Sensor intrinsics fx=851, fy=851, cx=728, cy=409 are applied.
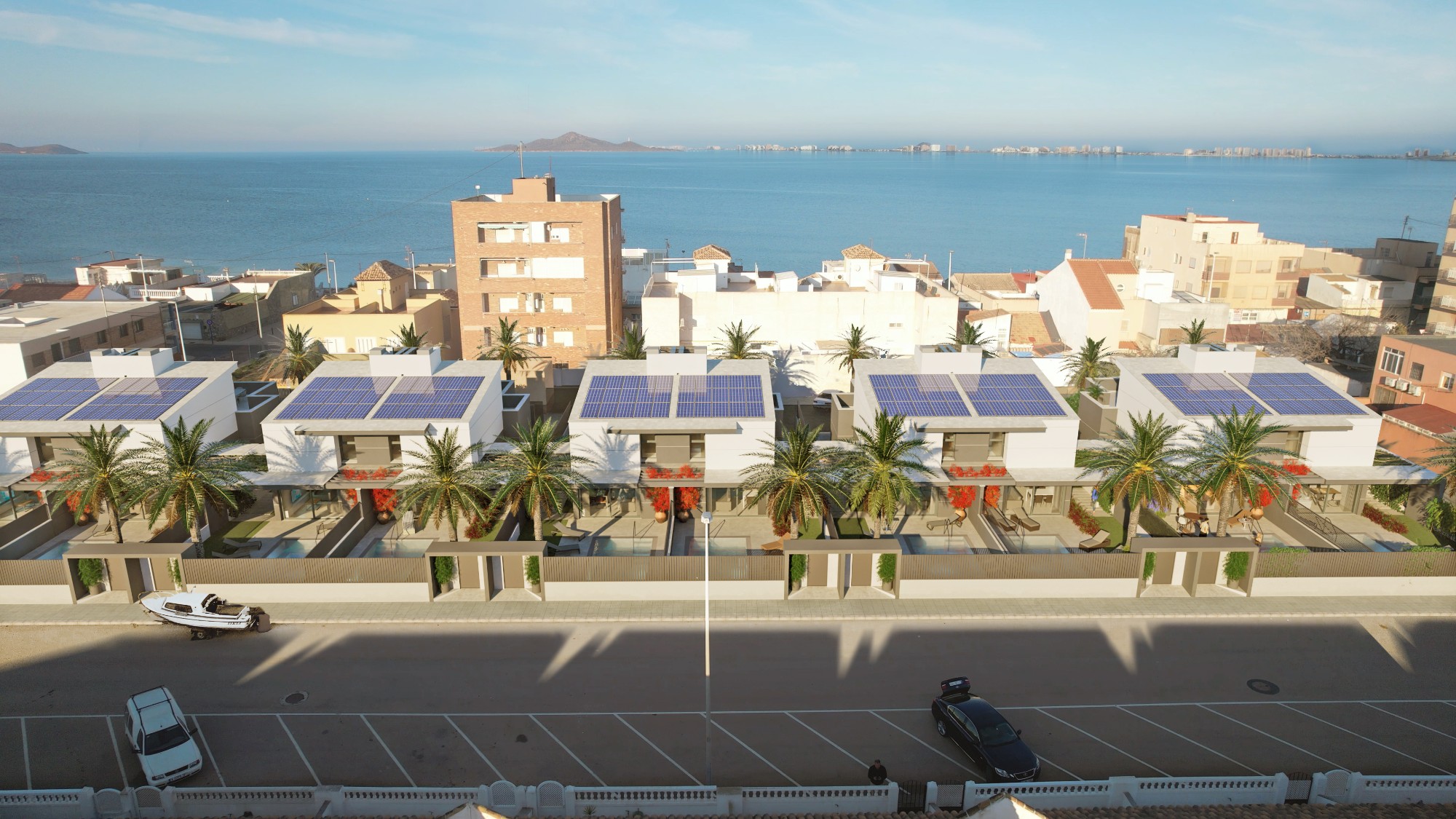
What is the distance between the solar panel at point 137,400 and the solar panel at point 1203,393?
40437 mm

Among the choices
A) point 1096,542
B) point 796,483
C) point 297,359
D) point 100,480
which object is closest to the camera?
point 100,480

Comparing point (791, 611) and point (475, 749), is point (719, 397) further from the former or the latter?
point (475, 749)

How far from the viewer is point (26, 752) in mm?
21047

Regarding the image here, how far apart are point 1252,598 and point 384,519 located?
31760 millimetres

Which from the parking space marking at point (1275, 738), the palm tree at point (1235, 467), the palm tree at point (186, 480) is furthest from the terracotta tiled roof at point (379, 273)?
the parking space marking at point (1275, 738)

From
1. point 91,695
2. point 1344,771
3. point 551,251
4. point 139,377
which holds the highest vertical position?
point 551,251

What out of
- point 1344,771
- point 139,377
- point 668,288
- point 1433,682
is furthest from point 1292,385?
point 139,377

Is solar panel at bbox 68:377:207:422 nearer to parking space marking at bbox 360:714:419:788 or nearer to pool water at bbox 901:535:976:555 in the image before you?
parking space marking at bbox 360:714:419:788

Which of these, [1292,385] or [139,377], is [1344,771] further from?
[139,377]

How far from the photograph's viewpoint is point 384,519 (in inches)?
1332

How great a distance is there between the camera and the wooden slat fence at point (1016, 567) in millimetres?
28078

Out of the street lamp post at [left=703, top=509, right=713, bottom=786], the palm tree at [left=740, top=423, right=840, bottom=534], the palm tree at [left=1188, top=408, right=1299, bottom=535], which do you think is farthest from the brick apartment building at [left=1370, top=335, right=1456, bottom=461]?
the street lamp post at [left=703, top=509, right=713, bottom=786]

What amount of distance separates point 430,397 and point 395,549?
6.27 meters

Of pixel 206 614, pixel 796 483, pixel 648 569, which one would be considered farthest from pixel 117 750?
pixel 796 483
